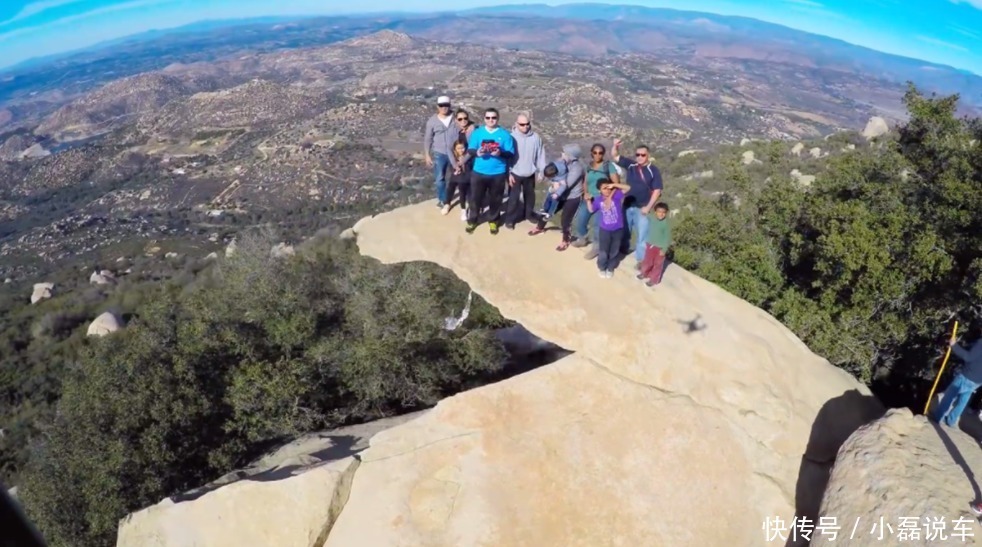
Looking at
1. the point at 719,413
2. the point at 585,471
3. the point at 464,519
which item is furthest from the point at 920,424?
the point at 464,519

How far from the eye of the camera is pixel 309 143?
10125 cm

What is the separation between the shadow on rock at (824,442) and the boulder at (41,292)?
69.0m

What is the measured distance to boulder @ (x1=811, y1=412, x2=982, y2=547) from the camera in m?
7.30

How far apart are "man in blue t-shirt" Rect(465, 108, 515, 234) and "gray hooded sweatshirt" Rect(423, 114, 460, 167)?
677 mm

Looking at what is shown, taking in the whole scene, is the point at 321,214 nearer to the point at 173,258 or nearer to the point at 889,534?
the point at 173,258

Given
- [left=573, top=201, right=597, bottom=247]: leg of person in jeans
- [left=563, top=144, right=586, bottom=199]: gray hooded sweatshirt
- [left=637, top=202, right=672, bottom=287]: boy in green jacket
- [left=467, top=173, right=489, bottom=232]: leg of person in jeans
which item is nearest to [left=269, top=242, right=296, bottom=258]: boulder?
[left=467, top=173, right=489, bottom=232]: leg of person in jeans

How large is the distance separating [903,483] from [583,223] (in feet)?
23.6

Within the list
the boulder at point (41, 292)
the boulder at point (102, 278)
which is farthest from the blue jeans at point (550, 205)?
the boulder at point (41, 292)

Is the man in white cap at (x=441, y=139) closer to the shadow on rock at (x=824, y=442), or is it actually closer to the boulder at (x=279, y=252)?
the shadow on rock at (x=824, y=442)

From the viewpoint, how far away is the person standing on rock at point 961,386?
9.73 meters

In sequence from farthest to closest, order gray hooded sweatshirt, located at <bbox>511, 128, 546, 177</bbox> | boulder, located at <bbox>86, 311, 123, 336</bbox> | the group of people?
boulder, located at <bbox>86, 311, 123, 336</bbox>, gray hooded sweatshirt, located at <bbox>511, 128, 546, 177</bbox>, the group of people

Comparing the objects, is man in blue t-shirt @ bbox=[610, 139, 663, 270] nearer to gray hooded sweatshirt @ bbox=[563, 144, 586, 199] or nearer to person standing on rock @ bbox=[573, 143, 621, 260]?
person standing on rock @ bbox=[573, 143, 621, 260]

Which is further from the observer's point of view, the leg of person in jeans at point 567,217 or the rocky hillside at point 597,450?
the leg of person in jeans at point 567,217

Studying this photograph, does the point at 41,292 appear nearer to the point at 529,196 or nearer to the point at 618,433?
the point at 529,196
